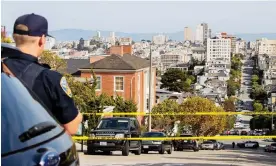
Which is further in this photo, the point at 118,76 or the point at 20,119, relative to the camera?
the point at 118,76

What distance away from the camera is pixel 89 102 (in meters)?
30.3

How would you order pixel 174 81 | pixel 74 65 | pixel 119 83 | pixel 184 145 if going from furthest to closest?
pixel 174 81 → pixel 74 65 → pixel 119 83 → pixel 184 145

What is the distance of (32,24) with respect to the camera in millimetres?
4418

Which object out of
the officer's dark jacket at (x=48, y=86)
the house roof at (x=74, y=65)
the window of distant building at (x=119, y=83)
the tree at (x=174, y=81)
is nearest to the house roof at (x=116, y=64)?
the window of distant building at (x=119, y=83)

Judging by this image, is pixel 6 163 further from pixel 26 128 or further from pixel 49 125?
pixel 49 125

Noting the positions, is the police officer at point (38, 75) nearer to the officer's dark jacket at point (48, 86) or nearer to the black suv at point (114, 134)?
the officer's dark jacket at point (48, 86)

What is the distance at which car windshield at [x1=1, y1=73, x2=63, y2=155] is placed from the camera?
3.06m

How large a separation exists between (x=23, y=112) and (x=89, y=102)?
88.8 feet

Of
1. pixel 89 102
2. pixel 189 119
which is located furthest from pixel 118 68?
pixel 89 102

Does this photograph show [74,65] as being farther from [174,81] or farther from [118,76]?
[174,81]

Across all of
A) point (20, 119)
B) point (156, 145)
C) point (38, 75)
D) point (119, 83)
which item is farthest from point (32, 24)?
point (119, 83)

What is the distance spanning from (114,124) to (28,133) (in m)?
13.2

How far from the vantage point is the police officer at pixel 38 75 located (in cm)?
426

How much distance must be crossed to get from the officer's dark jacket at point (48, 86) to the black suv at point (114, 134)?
1158cm
